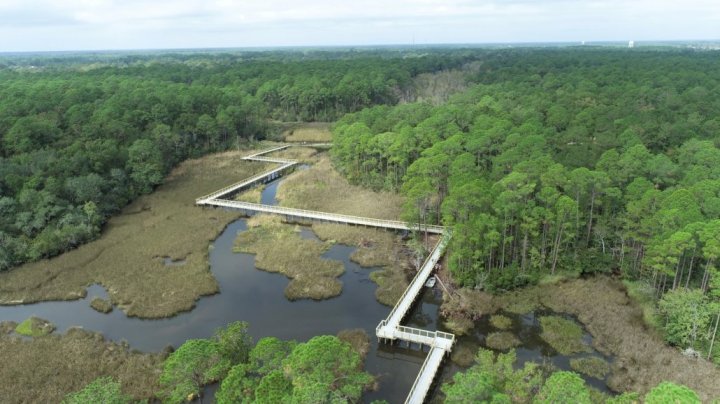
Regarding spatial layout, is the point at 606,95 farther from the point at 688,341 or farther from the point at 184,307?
the point at 184,307

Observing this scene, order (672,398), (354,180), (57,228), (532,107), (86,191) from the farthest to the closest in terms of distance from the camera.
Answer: (532,107)
(354,180)
(86,191)
(57,228)
(672,398)

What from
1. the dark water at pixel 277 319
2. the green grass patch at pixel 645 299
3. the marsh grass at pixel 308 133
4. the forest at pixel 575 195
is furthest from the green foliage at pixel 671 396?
the marsh grass at pixel 308 133

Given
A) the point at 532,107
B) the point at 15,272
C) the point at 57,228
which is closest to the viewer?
the point at 15,272

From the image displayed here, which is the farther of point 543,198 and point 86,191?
point 86,191

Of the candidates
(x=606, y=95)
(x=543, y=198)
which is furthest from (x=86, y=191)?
(x=606, y=95)

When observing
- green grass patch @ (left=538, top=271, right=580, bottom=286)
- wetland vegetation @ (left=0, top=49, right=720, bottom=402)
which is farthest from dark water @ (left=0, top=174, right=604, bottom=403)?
green grass patch @ (left=538, top=271, right=580, bottom=286)

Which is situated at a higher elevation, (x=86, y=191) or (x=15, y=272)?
(x=86, y=191)

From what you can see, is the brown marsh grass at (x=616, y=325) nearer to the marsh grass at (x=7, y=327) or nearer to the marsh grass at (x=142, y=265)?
the marsh grass at (x=142, y=265)
